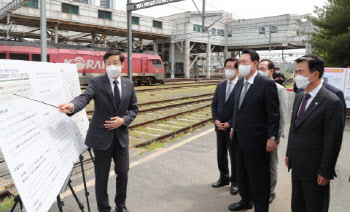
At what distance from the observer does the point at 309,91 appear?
2816 millimetres

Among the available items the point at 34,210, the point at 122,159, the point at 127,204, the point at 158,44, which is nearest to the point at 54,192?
the point at 34,210

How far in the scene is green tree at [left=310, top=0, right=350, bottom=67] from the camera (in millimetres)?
11789

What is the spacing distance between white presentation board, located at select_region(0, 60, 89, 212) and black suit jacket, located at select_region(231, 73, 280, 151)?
6.64 ft

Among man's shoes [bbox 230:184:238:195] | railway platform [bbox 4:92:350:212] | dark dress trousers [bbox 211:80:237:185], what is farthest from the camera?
dark dress trousers [bbox 211:80:237:185]

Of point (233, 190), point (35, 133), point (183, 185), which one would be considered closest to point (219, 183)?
point (233, 190)

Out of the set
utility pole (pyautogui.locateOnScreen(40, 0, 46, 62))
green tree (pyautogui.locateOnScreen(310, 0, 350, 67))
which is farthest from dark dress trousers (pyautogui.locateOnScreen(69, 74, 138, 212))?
green tree (pyautogui.locateOnScreen(310, 0, 350, 67))

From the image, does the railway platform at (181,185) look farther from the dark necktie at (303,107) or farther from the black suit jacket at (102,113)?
the dark necktie at (303,107)

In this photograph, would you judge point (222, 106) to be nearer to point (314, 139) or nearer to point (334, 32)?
point (314, 139)

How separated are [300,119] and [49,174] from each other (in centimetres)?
240

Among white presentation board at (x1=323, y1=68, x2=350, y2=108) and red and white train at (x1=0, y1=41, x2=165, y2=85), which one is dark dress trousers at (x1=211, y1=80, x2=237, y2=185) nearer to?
white presentation board at (x1=323, y1=68, x2=350, y2=108)

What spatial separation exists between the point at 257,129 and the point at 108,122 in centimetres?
180

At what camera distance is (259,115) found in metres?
3.41

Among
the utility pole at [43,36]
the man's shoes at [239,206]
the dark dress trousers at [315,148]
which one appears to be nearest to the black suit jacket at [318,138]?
the dark dress trousers at [315,148]

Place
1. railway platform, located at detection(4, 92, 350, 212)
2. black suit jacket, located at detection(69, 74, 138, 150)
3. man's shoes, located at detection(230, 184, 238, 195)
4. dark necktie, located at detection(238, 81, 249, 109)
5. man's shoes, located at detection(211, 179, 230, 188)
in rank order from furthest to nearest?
man's shoes, located at detection(211, 179, 230, 188), man's shoes, located at detection(230, 184, 238, 195), railway platform, located at detection(4, 92, 350, 212), dark necktie, located at detection(238, 81, 249, 109), black suit jacket, located at detection(69, 74, 138, 150)
